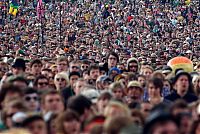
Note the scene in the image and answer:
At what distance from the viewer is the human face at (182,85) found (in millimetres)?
15055

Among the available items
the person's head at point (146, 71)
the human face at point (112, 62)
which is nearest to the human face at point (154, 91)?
the person's head at point (146, 71)

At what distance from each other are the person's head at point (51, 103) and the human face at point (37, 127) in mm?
1501

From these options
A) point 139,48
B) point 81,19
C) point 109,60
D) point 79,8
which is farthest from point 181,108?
point 79,8

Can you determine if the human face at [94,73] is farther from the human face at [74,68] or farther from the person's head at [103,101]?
the person's head at [103,101]

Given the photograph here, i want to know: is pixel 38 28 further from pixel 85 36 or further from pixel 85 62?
pixel 85 62

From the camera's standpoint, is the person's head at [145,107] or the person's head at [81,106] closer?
the person's head at [81,106]

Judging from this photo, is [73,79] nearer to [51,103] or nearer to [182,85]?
[182,85]

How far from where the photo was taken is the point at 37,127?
10586 millimetres

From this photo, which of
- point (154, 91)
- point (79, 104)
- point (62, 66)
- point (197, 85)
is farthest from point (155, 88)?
point (62, 66)

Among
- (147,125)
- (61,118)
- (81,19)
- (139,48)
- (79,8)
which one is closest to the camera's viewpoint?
(147,125)

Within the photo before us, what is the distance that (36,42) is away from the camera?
3809 cm

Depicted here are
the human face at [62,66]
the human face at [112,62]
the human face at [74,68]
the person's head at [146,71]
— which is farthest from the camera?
the human face at [112,62]

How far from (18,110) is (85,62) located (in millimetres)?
9605

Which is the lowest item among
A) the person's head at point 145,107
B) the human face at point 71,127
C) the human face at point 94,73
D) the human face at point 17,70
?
the human face at point 71,127
